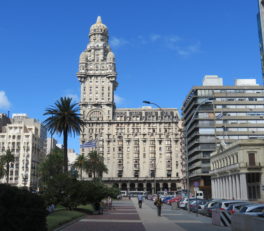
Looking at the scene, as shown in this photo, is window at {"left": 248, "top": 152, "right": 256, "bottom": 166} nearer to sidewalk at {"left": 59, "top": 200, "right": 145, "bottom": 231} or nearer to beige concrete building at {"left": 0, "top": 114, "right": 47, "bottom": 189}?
sidewalk at {"left": 59, "top": 200, "right": 145, "bottom": 231}

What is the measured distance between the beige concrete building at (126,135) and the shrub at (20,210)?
131 metres

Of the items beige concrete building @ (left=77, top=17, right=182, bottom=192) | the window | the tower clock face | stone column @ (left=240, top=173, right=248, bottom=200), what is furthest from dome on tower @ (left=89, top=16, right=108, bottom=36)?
stone column @ (left=240, top=173, right=248, bottom=200)

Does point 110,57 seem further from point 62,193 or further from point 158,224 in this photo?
point 158,224

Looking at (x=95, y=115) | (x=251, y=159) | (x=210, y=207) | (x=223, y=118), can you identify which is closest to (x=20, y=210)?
(x=210, y=207)

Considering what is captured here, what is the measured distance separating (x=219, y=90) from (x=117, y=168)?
67.0 meters

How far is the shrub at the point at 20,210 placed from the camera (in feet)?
35.0

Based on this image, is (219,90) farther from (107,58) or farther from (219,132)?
(107,58)

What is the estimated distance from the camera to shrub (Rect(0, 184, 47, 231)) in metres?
10.7

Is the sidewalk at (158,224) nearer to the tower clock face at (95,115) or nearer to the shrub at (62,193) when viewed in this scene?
the shrub at (62,193)

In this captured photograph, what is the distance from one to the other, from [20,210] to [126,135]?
138 m

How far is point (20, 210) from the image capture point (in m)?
11.1

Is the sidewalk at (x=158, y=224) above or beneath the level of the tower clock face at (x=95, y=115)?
beneath

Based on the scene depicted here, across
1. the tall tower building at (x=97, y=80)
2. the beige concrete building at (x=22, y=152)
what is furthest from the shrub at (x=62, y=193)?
the tall tower building at (x=97, y=80)

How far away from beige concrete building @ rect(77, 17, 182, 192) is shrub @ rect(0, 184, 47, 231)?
13111cm
